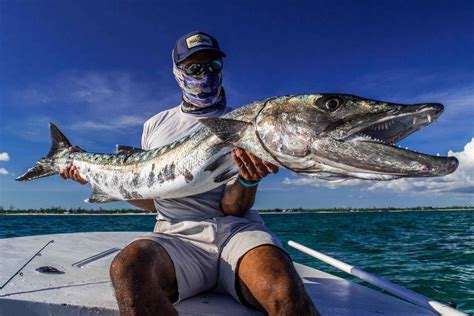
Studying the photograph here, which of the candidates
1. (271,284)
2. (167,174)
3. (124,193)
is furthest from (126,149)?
(271,284)

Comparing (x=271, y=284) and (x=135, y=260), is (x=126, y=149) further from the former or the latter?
(x=271, y=284)

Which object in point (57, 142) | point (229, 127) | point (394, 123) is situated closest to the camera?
point (394, 123)

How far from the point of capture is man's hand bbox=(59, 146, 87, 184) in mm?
4245

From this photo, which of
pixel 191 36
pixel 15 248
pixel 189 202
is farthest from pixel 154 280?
pixel 15 248

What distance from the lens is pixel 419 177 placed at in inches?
79.0

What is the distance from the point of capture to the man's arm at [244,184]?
2.67 meters

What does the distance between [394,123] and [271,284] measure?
1.13 m

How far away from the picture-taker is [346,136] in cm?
219

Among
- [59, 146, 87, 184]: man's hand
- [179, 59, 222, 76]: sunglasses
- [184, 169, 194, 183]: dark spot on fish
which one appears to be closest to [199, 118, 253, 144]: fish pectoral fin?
[184, 169, 194, 183]: dark spot on fish

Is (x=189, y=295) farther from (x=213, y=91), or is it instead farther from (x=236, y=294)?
Answer: (x=213, y=91)

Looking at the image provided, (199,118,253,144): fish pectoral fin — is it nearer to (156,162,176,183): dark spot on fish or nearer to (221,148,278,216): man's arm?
(221,148,278,216): man's arm

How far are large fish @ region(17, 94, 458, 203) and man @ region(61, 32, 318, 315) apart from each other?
16cm

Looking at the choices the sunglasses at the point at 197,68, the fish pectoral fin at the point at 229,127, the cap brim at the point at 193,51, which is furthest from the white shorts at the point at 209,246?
the cap brim at the point at 193,51

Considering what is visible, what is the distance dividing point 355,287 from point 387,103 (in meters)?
2.27
